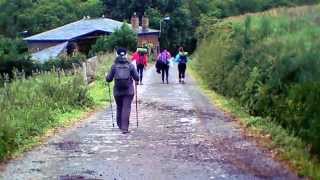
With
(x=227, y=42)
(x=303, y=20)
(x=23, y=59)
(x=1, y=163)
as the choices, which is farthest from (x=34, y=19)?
(x=1, y=163)

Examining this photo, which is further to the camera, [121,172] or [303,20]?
[303,20]

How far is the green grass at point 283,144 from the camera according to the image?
9.56 metres

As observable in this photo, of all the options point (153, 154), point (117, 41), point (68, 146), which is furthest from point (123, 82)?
point (117, 41)

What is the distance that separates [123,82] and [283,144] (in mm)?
3917

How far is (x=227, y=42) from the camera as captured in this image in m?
23.6

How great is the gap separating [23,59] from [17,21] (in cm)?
4858

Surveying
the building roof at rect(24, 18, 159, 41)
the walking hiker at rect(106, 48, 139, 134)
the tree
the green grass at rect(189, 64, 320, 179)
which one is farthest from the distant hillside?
the building roof at rect(24, 18, 159, 41)

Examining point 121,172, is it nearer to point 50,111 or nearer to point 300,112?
point 300,112

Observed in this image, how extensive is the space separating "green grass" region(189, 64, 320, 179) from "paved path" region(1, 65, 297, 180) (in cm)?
26

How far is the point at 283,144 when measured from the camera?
458 inches

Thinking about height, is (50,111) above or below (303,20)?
below

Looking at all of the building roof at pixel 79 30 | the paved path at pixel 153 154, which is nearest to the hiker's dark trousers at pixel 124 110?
the paved path at pixel 153 154

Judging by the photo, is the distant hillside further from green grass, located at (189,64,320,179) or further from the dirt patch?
the dirt patch

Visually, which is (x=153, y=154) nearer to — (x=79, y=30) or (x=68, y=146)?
(x=68, y=146)
